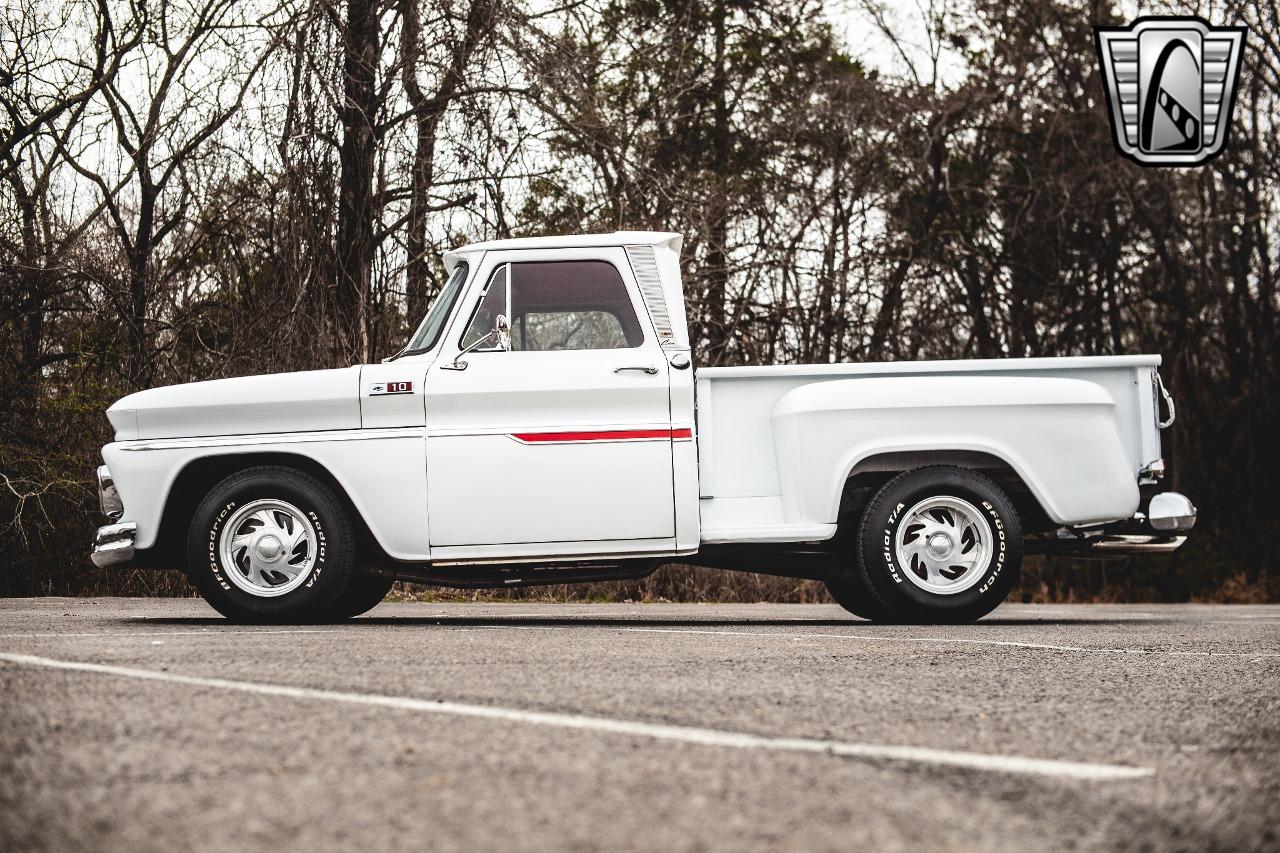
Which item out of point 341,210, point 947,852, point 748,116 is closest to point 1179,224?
point 748,116

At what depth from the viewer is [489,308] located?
7.88 m

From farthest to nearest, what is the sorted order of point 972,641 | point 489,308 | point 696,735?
point 489,308 → point 972,641 → point 696,735

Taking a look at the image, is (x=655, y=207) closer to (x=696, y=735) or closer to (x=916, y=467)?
(x=916, y=467)

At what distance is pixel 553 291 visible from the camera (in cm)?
798

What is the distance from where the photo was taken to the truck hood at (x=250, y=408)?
25.0 feet

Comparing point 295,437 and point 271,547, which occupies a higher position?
point 295,437

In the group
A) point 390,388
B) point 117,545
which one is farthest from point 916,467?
point 117,545

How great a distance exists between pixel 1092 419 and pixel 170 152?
10.3 m

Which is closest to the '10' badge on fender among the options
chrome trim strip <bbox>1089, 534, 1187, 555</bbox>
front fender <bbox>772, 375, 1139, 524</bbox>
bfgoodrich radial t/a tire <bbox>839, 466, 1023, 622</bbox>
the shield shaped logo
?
front fender <bbox>772, 375, 1139, 524</bbox>

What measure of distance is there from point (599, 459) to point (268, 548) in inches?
69.4

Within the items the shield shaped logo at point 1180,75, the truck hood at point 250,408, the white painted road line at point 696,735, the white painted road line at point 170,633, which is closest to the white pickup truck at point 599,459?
the truck hood at point 250,408

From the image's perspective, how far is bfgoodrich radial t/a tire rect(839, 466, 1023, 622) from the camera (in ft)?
25.6

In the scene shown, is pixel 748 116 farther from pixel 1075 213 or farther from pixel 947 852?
pixel 947 852

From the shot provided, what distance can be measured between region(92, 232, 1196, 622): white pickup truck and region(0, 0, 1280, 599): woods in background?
5.36 m
